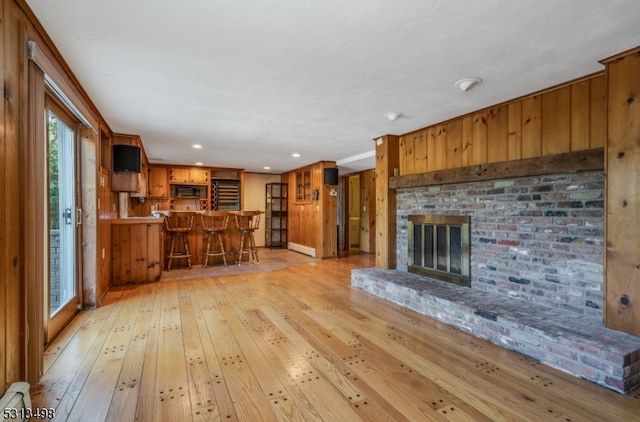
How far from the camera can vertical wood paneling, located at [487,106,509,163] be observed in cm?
311

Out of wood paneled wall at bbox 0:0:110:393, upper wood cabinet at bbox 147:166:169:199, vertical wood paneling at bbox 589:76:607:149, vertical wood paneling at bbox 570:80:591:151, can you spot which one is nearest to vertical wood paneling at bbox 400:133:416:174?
vertical wood paneling at bbox 570:80:591:151

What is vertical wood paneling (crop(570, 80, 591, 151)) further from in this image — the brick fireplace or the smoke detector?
the smoke detector

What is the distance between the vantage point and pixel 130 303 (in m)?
3.49

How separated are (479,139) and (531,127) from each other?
0.54 m

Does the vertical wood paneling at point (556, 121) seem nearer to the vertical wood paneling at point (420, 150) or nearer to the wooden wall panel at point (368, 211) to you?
the vertical wood paneling at point (420, 150)

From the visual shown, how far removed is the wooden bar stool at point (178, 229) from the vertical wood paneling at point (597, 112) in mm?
5551

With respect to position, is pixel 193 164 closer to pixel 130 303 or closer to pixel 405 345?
pixel 130 303

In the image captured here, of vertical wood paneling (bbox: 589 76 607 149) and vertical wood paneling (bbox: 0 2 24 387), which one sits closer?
vertical wood paneling (bbox: 0 2 24 387)

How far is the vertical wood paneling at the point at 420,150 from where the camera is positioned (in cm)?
406

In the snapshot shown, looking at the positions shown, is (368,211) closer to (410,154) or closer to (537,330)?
(410,154)

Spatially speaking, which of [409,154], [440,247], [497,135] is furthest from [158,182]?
[497,135]

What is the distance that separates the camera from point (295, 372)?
2031 millimetres

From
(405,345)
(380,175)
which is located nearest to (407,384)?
(405,345)

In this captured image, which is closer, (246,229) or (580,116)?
(580,116)
